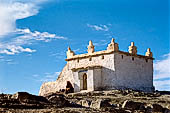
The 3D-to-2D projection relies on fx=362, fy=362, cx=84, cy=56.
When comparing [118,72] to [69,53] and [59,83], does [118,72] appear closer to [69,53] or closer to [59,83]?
[69,53]

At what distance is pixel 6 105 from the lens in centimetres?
1303

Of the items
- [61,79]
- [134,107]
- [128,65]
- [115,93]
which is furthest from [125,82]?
[134,107]

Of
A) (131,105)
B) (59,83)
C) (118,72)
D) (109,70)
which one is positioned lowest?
(131,105)

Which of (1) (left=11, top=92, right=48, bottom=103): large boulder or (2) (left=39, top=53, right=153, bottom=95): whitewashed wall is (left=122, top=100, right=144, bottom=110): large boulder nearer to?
(1) (left=11, top=92, right=48, bottom=103): large boulder

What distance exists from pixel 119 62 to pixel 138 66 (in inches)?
114

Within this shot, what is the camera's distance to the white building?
110ft

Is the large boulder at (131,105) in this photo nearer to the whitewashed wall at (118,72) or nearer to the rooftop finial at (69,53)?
the whitewashed wall at (118,72)

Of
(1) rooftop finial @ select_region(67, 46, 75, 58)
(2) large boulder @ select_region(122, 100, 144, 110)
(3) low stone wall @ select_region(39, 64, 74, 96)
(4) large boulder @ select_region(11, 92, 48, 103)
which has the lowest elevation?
(2) large boulder @ select_region(122, 100, 144, 110)

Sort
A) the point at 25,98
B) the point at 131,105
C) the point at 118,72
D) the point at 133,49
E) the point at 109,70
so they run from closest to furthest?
1. the point at 25,98
2. the point at 131,105
3. the point at 118,72
4. the point at 109,70
5. the point at 133,49

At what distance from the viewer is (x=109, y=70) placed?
33844 mm

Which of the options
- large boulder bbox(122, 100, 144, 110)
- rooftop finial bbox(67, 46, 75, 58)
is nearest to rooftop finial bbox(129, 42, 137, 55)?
rooftop finial bbox(67, 46, 75, 58)

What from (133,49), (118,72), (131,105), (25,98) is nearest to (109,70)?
(118,72)

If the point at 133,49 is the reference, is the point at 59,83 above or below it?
below

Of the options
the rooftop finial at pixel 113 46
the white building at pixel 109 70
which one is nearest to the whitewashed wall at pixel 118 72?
the white building at pixel 109 70
